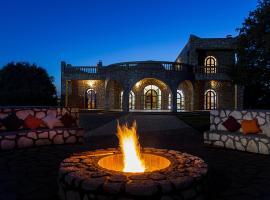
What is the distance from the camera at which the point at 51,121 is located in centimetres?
890

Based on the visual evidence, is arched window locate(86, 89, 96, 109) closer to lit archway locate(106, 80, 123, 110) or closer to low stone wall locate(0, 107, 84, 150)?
lit archway locate(106, 80, 123, 110)

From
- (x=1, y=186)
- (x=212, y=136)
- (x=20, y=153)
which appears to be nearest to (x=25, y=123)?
(x=20, y=153)

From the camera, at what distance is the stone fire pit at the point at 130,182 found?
362 cm

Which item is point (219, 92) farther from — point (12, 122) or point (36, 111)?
point (12, 122)

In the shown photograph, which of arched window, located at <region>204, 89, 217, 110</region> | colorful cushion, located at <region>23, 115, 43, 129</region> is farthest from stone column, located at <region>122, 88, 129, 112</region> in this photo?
colorful cushion, located at <region>23, 115, 43, 129</region>

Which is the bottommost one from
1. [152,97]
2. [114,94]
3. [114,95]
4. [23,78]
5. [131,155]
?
[131,155]

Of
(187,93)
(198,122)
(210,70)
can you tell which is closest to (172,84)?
(187,93)

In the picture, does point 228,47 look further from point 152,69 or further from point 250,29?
point 250,29

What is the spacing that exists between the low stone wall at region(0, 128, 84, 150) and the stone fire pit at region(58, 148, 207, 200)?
383 centimetres

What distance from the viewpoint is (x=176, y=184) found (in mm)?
3736

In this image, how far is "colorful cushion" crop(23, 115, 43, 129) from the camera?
8461 mm

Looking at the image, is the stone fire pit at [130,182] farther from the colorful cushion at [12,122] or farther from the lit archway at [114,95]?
the lit archway at [114,95]

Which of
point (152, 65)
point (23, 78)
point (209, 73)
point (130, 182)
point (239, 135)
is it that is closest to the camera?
point (130, 182)

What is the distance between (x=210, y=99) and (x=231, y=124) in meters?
22.8
